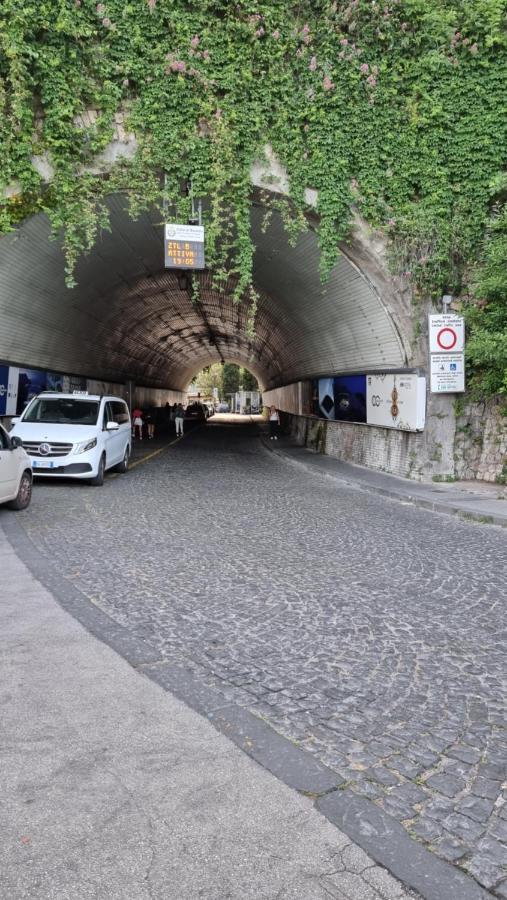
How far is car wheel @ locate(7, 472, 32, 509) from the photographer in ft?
32.8

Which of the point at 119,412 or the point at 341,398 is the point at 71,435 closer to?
the point at 119,412

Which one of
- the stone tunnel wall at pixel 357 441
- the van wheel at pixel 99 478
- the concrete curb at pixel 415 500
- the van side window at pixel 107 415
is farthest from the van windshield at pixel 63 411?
the stone tunnel wall at pixel 357 441

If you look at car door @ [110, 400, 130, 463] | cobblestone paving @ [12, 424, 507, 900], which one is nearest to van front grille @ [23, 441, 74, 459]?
cobblestone paving @ [12, 424, 507, 900]

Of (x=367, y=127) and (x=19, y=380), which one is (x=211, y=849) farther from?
(x=19, y=380)

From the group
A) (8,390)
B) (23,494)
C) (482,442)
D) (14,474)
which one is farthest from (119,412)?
(482,442)

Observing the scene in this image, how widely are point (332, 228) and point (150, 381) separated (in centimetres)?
3043

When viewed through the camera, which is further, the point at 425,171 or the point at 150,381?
the point at 150,381

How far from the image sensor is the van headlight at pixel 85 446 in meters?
12.8

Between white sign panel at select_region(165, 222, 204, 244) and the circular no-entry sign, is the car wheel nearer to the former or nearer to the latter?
white sign panel at select_region(165, 222, 204, 244)

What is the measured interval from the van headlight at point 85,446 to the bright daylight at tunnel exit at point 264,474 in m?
0.08

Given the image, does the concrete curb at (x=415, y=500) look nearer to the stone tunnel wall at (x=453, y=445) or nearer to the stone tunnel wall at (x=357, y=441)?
the stone tunnel wall at (x=357, y=441)

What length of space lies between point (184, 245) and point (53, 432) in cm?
513

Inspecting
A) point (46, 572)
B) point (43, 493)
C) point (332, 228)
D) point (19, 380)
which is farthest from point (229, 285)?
point (46, 572)

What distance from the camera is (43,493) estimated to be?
12.3m
